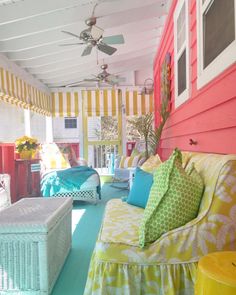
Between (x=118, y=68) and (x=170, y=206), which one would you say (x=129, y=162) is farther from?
(x=170, y=206)

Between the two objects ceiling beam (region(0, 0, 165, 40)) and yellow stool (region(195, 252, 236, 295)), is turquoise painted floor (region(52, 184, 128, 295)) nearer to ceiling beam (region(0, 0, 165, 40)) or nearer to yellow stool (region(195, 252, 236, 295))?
yellow stool (region(195, 252, 236, 295))

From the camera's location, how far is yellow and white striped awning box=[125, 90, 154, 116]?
879 cm

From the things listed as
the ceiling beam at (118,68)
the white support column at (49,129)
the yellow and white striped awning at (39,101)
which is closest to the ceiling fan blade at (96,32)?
the yellow and white striped awning at (39,101)

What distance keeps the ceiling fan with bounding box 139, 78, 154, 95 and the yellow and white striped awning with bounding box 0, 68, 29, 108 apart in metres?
3.53

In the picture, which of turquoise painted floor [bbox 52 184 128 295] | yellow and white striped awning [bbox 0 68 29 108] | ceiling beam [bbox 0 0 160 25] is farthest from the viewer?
yellow and white striped awning [bbox 0 68 29 108]

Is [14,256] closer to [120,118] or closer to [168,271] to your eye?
[168,271]

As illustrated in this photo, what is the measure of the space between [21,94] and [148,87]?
4.01 metres

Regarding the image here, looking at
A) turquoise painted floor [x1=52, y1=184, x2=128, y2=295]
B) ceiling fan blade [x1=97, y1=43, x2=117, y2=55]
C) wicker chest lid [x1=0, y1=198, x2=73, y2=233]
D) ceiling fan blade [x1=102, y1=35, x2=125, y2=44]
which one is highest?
ceiling fan blade [x1=102, y1=35, x2=125, y2=44]

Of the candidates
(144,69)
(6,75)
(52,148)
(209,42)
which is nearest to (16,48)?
(6,75)

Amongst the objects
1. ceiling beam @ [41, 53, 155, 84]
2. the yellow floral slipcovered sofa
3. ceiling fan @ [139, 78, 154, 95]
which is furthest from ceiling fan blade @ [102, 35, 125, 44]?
ceiling fan @ [139, 78, 154, 95]

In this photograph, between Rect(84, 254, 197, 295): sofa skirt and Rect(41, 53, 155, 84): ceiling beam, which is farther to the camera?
Rect(41, 53, 155, 84): ceiling beam

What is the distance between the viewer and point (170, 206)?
5.04 feet

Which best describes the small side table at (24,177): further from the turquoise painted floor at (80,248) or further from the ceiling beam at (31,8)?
the ceiling beam at (31,8)

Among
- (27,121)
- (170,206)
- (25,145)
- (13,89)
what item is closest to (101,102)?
(27,121)
